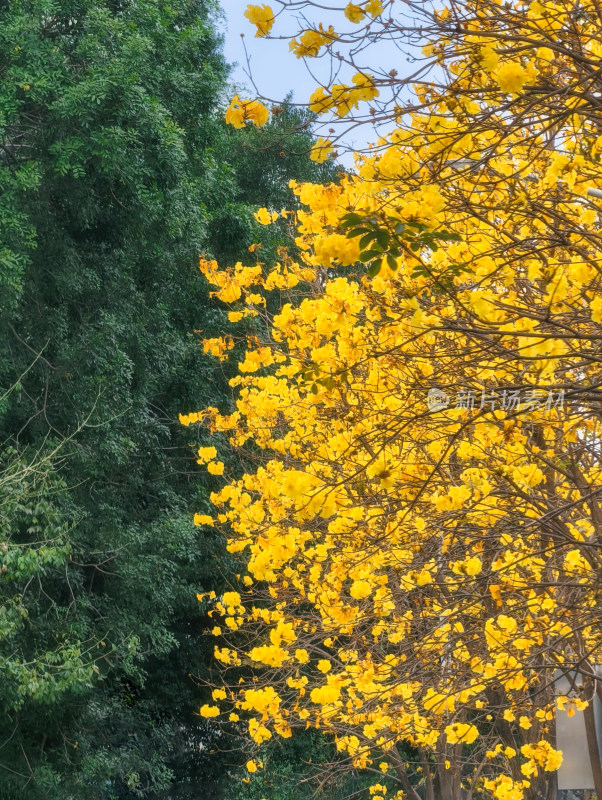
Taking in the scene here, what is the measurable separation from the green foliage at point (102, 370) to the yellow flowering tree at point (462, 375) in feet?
9.43

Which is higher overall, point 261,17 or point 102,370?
point 102,370

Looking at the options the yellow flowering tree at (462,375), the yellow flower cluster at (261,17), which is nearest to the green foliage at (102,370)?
the yellow flowering tree at (462,375)

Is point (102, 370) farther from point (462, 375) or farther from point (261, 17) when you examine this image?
point (261, 17)

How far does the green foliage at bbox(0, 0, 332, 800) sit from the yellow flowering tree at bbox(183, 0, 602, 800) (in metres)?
2.87

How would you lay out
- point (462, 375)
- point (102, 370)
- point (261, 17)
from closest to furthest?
point (261, 17) < point (462, 375) < point (102, 370)

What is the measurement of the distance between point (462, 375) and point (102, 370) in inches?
278

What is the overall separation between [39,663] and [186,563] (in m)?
3.71

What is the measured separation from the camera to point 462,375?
3750mm

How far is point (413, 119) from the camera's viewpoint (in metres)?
3.78

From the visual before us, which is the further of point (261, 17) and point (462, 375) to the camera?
point (462, 375)

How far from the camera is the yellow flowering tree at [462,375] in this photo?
9.73 feet

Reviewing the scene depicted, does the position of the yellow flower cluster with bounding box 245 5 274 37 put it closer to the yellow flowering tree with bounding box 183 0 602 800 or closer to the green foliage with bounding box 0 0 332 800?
the yellow flowering tree with bounding box 183 0 602 800

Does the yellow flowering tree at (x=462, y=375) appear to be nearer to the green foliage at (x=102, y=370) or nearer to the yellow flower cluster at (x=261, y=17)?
the yellow flower cluster at (x=261, y=17)

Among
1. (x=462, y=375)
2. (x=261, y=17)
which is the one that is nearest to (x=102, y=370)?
(x=462, y=375)
